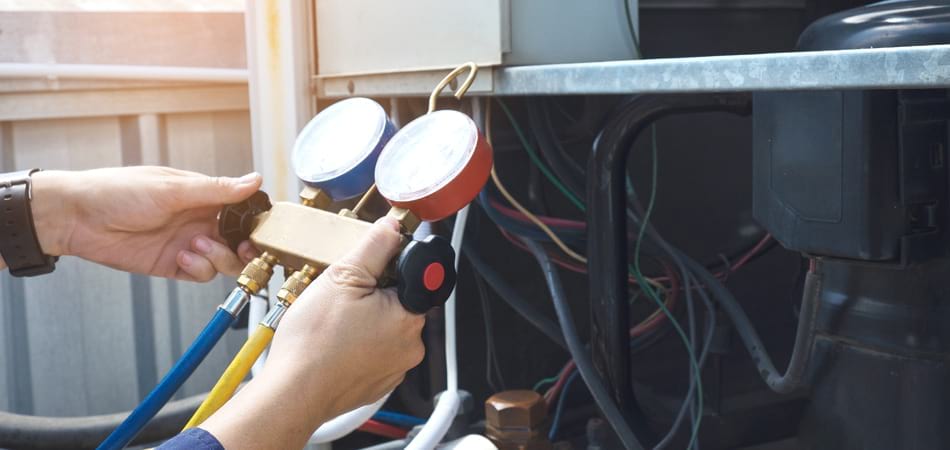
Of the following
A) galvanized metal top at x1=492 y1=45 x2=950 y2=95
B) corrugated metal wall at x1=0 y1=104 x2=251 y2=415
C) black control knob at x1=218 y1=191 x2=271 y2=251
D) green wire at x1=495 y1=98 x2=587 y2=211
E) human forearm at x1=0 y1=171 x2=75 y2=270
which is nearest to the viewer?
galvanized metal top at x1=492 y1=45 x2=950 y2=95

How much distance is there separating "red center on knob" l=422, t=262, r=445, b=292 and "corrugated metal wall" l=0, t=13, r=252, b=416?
0.89 metres

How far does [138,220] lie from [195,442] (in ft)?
1.27

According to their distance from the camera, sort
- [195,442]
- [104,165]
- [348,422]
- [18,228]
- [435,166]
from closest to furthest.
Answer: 1. [195,442]
2. [435,166]
3. [18,228]
4. [348,422]
5. [104,165]

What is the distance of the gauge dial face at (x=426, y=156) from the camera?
68cm

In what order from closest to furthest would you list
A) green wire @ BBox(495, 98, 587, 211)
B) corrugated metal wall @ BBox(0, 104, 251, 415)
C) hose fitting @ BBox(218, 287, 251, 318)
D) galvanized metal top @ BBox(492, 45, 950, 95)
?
galvanized metal top @ BBox(492, 45, 950, 95) → hose fitting @ BBox(218, 287, 251, 318) → green wire @ BBox(495, 98, 587, 211) → corrugated metal wall @ BBox(0, 104, 251, 415)

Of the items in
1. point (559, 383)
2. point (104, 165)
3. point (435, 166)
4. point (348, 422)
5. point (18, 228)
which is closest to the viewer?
point (435, 166)

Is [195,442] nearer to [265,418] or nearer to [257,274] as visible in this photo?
[265,418]

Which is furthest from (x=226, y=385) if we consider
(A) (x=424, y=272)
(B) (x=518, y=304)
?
(B) (x=518, y=304)

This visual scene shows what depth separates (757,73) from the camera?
600mm

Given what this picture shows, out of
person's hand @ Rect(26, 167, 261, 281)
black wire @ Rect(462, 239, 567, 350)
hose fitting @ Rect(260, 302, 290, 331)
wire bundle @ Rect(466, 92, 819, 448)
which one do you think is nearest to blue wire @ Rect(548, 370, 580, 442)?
wire bundle @ Rect(466, 92, 819, 448)

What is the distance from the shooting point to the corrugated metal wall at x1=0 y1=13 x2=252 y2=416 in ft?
4.49

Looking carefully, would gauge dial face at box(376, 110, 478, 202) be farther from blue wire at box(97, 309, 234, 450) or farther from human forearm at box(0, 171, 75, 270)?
human forearm at box(0, 171, 75, 270)

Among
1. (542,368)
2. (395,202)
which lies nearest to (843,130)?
(395,202)

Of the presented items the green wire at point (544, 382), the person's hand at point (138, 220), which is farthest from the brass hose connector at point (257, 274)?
the green wire at point (544, 382)
